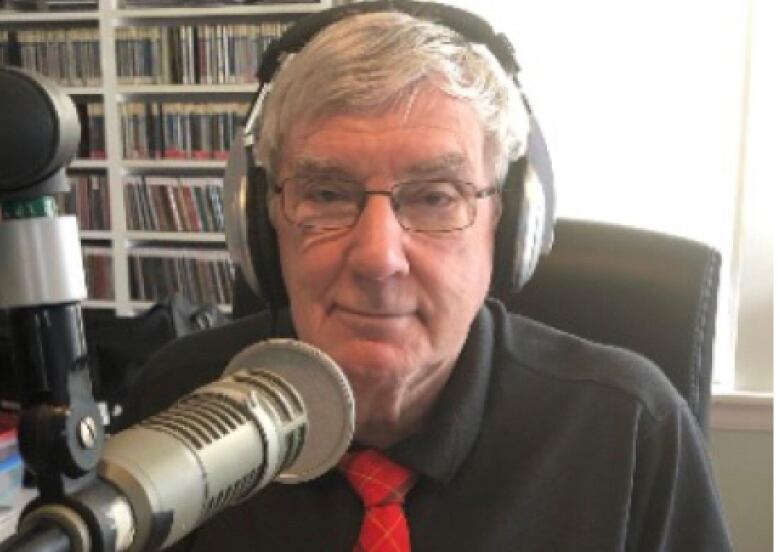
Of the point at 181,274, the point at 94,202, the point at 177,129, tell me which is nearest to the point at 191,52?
the point at 177,129

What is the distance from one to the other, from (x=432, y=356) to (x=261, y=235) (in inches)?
8.4

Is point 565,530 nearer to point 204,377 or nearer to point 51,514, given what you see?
point 204,377

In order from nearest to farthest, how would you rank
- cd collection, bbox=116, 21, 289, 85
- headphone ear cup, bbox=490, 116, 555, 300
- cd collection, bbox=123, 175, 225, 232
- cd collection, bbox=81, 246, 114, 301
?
headphone ear cup, bbox=490, 116, 555, 300 < cd collection, bbox=116, 21, 289, 85 < cd collection, bbox=123, 175, 225, 232 < cd collection, bbox=81, 246, 114, 301

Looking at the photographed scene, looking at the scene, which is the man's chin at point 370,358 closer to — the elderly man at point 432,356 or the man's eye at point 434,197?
the elderly man at point 432,356

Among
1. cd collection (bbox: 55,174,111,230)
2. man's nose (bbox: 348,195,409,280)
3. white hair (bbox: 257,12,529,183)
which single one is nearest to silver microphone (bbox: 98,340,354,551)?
man's nose (bbox: 348,195,409,280)

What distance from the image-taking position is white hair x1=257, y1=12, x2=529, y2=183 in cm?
82

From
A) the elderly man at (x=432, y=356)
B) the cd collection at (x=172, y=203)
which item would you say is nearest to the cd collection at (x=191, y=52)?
the cd collection at (x=172, y=203)

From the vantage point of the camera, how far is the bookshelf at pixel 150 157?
110 inches

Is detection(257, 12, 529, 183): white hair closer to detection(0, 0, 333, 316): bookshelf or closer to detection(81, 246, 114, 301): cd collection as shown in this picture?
detection(0, 0, 333, 316): bookshelf

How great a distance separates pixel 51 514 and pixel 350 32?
2.01 ft

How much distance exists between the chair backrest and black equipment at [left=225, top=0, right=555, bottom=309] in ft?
0.92

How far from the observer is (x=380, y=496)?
0.90 m

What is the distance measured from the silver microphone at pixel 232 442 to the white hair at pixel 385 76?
378 millimetres

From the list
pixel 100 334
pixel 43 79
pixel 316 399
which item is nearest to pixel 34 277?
pixel 43 79
